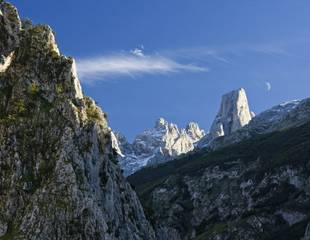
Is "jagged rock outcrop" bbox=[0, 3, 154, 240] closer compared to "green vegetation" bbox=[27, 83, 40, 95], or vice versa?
"jagged rock outcrop" bbox=[0, 3, 154, 240]

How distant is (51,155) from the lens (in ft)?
436

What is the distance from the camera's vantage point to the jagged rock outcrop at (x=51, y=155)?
12212 cm

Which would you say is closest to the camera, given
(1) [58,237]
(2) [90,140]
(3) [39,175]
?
(1) [58,237]

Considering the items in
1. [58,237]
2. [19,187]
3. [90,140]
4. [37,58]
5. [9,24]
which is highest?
[9,24]

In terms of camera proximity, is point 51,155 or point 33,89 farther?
point 33,89

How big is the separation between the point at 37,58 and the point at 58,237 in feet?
164

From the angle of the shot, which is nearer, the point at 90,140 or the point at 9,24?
the point at 90,140

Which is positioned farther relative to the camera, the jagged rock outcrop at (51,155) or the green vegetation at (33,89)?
the green vegetation at (33,89)

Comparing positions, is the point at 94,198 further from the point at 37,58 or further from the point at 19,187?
the point at 37,58

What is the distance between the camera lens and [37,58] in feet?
502

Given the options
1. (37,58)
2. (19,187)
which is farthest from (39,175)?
(37,58)

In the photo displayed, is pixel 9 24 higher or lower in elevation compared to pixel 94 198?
higher

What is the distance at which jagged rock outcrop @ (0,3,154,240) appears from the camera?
4808 inches

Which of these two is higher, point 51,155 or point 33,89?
point 33,89
